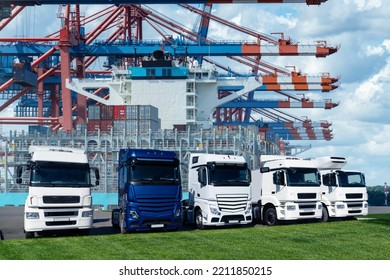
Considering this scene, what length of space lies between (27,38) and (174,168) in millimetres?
54369

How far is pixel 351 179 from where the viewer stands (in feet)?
90.3

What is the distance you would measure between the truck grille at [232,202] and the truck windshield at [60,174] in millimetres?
5096

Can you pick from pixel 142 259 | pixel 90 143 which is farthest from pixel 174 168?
pixel 90 143

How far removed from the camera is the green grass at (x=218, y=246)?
15.7 m

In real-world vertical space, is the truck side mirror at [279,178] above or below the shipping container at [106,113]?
below

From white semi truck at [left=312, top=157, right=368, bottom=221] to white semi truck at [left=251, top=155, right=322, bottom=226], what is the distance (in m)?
1.74

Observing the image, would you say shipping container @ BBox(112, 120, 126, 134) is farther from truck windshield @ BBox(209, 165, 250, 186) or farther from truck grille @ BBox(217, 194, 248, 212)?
truck grille @ BBox(217, 194, 248, 212)

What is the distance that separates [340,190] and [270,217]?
3.75m

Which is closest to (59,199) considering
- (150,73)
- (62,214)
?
(62,214)

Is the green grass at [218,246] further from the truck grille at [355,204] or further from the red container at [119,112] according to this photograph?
the red container at [119,112]

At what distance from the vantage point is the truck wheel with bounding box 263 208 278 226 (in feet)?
82.2

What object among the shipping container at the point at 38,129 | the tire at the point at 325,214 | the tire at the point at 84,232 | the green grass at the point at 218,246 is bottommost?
the green grass at the point at 218,246

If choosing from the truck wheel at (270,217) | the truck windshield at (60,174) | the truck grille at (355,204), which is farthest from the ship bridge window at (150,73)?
the truck windshield at (60,174)
